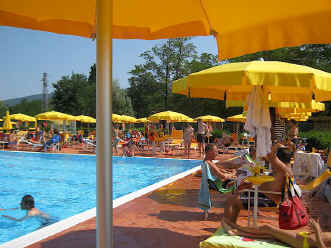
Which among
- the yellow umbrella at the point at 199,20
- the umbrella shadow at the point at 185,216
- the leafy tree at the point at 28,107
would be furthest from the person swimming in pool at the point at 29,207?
the leafy tree at the point at 28,107

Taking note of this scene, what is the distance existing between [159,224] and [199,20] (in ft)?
10.1

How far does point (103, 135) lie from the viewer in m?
1.38

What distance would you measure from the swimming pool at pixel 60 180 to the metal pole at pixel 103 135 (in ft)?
15.9

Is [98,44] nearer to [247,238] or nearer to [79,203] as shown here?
[247,238]

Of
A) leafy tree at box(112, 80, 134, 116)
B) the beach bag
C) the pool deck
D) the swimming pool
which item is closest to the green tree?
leafy tree at box(112, 80, 134, 116)

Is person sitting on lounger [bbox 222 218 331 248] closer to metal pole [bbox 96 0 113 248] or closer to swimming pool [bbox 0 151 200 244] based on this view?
metal pole [bbox 96 0 113 248]

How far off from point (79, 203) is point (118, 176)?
3229 millimetres

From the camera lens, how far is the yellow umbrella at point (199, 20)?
2158 mm

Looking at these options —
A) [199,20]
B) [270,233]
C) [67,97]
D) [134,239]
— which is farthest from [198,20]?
[67,97]

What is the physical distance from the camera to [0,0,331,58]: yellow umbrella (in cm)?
216

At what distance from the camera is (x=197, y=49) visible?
142 ft

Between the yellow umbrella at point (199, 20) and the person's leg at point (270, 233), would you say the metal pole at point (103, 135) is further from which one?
the person's leg at point (270, 233)

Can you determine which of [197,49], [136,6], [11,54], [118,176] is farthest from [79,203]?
[11,54]

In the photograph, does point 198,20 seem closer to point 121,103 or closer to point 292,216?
point 292,216
